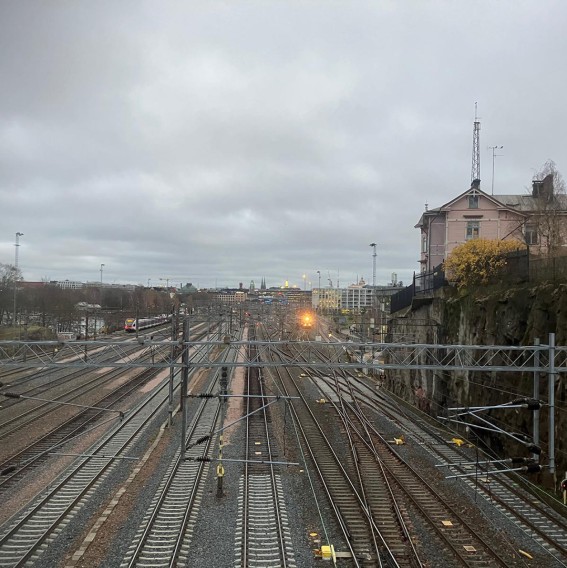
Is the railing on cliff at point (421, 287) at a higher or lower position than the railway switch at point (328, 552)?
higher

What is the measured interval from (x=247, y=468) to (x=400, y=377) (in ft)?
61.8

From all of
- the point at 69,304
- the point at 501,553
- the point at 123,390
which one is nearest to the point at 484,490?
the point at 501,553

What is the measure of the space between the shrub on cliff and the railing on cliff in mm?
2349

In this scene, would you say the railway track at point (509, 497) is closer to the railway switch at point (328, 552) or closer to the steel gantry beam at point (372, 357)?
the steel gantry beam at point (372, 357)

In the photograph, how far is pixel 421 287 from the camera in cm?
3141

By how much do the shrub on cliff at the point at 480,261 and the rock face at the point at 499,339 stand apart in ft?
2.96

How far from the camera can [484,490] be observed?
43.2ft

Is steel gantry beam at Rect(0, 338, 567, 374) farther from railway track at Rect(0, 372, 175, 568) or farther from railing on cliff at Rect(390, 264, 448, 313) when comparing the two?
railing on cliff at Rect(390, 264, 448, 313)

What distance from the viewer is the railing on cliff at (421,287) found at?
26.7m

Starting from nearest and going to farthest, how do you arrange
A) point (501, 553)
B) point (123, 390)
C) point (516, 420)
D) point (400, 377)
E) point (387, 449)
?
point (501, 553) → point (516, 420) → point (387, 449) → point (123, 390) → point (400, 377)

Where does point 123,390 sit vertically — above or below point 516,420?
below

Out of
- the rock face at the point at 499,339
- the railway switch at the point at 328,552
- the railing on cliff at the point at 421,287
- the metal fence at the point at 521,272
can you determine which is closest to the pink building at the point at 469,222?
the railing on cliff at the point at 421,287

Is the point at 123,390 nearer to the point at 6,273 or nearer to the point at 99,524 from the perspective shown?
the point at 99,524

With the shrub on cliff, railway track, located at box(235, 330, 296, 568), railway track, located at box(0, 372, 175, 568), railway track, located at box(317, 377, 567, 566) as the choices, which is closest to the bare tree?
the shrub on cliff
